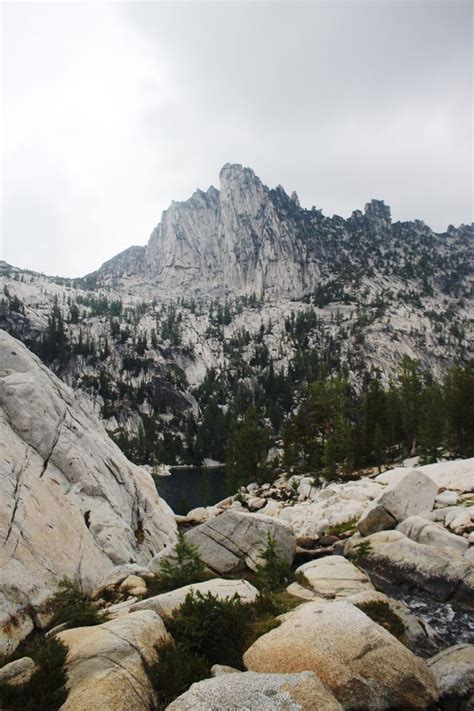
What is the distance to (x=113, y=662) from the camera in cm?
1061

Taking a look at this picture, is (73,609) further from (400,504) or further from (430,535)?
(400,504)

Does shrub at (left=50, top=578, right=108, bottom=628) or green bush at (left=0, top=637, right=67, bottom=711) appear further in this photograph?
shrub at (left=50, top=578, right=108, bottom=628)

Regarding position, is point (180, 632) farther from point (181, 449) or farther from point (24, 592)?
point (181, 449)

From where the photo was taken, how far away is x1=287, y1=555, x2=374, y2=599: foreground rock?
21.4 meters

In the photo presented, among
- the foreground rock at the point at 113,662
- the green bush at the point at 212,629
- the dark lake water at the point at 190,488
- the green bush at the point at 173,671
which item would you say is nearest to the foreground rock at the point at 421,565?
the green bush at the point at 212,629

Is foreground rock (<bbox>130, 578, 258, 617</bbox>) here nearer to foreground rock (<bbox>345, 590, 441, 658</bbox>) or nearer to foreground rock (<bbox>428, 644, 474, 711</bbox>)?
foreground rock (<bbox>345, 590, 441, 658</bbox>)

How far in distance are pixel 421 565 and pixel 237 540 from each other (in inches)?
510

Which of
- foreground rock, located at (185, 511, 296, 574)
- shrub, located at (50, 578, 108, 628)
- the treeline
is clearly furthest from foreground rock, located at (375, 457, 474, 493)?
shrub, located at (50, 578, 108, 628)

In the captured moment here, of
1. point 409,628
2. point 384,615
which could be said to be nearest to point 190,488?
point 384,615

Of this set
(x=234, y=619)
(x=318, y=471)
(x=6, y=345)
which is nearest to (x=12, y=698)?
(x=234, y=619)

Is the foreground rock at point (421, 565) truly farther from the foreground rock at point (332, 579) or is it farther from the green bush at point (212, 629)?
the green bush at point (212, 629)

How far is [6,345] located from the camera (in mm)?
27625

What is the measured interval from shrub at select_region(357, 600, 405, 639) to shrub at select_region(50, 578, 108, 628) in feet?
35.1

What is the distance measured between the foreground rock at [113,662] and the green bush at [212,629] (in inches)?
28.5
